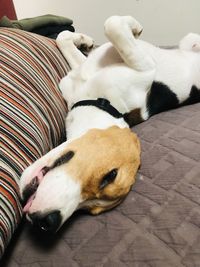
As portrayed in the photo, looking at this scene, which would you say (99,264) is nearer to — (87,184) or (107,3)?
(87,184)

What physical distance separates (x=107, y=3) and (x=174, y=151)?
7.05 ft

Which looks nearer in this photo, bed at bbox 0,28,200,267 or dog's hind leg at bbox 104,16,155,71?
bed at bbox 0,28,200,267

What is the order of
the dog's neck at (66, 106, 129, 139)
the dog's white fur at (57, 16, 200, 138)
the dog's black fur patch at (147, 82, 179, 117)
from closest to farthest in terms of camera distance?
the dog's neck at (66, 106, 129, 139), the dog's white fur at (57, 16, 200, 138), the dog's black fur patch at (147, 82, 179, 117)

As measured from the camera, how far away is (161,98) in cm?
151

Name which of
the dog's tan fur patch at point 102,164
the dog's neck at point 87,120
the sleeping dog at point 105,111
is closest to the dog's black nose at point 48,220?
the sleeping dog at point 105,111

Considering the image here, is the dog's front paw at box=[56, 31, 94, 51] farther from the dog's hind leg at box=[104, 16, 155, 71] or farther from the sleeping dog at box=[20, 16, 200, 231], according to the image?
the dog's hind leg at box=[104, 16, 155, 71]

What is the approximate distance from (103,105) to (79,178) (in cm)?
42

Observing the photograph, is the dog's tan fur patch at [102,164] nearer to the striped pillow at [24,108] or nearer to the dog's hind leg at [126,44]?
the striped pillow at [24,108]

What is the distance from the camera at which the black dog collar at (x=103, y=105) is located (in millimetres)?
1283

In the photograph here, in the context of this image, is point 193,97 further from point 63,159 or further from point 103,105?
point 63,159

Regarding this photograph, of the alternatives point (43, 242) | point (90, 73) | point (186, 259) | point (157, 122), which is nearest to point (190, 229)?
point (186, 259)

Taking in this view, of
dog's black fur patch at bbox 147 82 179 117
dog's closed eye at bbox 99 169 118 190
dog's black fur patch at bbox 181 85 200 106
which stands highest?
dog's closed eye at bbox 99 169 118 190

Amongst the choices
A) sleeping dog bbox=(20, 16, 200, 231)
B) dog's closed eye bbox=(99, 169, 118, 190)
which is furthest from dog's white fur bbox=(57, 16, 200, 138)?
dog's closed eye bbox=(99, 169, 118, 190)

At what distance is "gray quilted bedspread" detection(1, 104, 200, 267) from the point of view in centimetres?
82
